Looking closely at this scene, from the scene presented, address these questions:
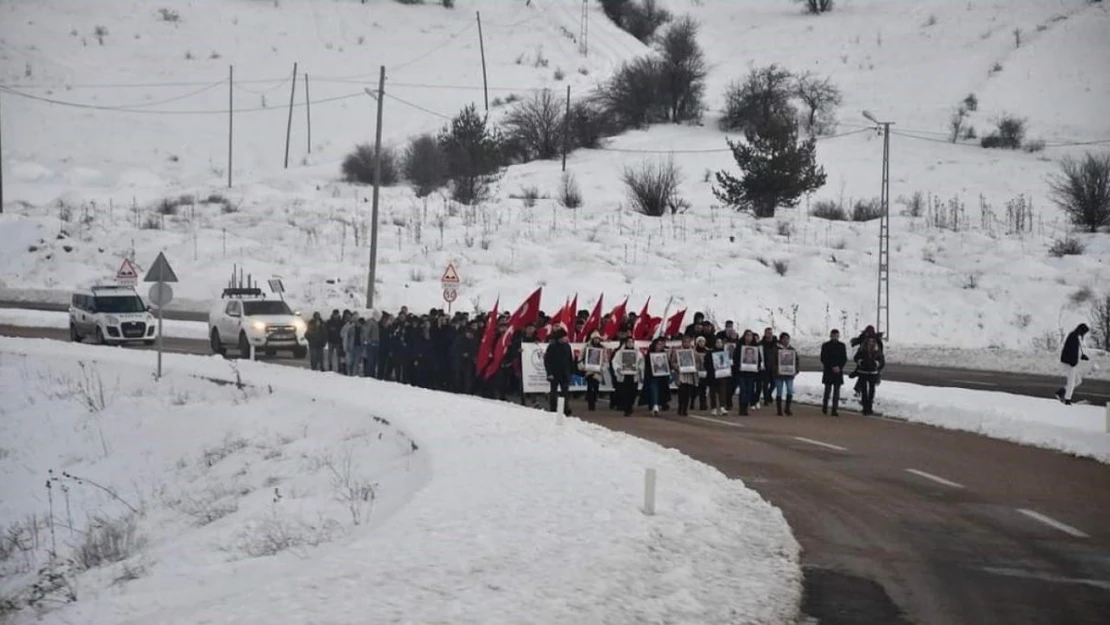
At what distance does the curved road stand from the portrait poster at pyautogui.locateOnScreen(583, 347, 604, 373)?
1533mm

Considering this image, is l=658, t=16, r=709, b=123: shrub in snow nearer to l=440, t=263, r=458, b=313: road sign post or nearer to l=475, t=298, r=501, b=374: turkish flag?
l=440, t=263, r=458, b=313: road sign post

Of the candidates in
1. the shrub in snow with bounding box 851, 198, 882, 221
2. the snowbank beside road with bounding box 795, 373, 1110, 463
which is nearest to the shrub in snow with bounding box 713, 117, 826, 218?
the shrub in snow with bounding box 851, 198, 882, 221

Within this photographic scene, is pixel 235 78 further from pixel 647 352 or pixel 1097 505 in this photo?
pixel 1097 505

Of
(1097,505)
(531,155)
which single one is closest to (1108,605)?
(1097,505)

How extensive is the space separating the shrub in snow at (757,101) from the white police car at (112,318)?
167 feet

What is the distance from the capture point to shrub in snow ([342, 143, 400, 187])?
8450 centimetres

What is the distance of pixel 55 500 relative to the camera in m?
26.3

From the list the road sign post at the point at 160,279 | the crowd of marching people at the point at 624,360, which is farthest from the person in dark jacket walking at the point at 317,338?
the road sign post at the point at 160,279

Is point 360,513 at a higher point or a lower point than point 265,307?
lower

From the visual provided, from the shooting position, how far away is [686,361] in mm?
27609

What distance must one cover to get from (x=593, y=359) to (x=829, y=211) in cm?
4770

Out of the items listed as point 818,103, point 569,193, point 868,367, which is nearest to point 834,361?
point 868,367

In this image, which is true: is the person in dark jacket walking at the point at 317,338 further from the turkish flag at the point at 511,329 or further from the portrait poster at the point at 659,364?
the portrait poster at the point at 659,364

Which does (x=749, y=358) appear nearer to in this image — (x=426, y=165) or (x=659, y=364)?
(x=659, y=364)
